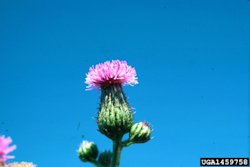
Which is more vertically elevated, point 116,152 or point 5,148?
point 116,152

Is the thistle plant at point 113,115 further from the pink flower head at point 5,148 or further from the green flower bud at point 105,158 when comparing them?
the pink flower head at point 5,148

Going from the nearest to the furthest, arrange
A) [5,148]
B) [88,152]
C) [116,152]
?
[5,148] < [116,152] < [88,152]

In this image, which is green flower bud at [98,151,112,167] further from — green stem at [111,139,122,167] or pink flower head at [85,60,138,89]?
pink flower head at [85,60,138,89]

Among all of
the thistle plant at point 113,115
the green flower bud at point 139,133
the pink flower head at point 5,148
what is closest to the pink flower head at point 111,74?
the thistle plant at point 113,115

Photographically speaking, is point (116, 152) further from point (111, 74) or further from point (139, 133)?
point (111, 74)

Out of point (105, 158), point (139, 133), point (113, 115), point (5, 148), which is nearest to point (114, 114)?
point (113, 115)

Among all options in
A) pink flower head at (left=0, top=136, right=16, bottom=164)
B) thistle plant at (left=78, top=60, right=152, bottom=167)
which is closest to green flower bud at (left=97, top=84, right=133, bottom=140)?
thistle plant at (left=78, top=60, right=152, bottom=167)

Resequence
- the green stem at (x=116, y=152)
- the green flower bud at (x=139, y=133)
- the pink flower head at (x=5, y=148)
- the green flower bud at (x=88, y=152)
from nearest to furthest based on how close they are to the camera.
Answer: the pink flower head at (x=5, y=148) < the green stem at (x=116, y=152) < the green flower bud at (x=139, y=133) < the green flower bud at (x=88, y=152)
